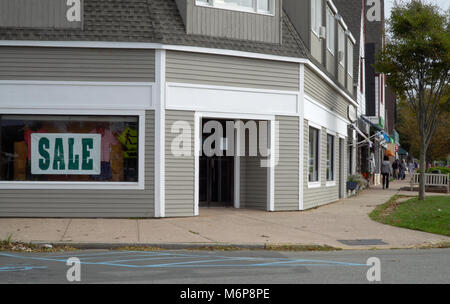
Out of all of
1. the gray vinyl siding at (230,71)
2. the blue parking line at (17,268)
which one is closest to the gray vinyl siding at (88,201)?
the gray vinyl siding at (230,71)

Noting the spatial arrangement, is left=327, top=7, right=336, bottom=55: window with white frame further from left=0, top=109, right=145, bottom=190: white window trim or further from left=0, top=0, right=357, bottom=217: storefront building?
left=0, top=109, right=145, bottom=190: white window trim

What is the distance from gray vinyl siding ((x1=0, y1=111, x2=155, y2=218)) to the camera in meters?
15.4

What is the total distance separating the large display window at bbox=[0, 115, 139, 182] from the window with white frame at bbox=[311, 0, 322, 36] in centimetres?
732

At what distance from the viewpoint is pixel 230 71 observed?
55.3 feet

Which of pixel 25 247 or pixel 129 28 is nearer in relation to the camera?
pixel 25 247

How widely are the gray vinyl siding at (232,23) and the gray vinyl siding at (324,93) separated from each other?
1.89 metres

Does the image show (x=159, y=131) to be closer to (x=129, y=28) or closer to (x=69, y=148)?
(x=69, y=148)

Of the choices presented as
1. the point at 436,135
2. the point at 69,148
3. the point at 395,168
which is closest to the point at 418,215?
the point at 69,148

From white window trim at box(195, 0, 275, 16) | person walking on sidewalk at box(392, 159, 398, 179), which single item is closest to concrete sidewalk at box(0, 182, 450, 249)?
white window trim at box(195, 0, 275, 16)

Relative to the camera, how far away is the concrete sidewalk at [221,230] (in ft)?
39.6

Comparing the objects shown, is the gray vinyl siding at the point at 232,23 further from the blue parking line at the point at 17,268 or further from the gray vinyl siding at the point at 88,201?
the blue parking line at the point at 17,268

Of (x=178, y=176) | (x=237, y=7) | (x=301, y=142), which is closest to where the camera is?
(x=178, y=176)

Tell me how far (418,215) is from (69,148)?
9408 mm

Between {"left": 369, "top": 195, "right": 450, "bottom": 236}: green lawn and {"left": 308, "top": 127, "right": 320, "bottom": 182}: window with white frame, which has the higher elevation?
{"left": 308, "top": 127, "right": 320, "bottom": 182}: window with white frame
